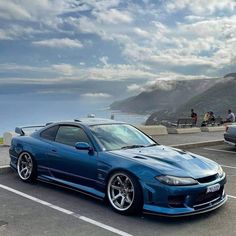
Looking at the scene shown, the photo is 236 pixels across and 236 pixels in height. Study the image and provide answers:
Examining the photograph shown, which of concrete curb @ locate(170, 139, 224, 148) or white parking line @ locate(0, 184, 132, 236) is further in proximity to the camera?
concrete curb @ locate(170, 139, 224, 148)

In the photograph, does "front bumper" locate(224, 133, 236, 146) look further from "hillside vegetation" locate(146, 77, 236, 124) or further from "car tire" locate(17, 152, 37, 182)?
"hillside vegetation" locate(146, 77, 236, 124)

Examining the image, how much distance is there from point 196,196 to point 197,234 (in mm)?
602

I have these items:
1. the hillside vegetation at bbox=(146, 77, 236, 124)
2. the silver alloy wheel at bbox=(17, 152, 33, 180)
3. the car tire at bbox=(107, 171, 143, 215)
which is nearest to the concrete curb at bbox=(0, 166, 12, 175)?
the silver alloy wheel at bbox=(17, 152, 33, 180)

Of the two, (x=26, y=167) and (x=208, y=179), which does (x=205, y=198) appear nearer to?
(x=208, y=179)

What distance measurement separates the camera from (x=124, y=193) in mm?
5863

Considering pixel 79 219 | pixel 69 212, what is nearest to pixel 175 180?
pixel 79 219

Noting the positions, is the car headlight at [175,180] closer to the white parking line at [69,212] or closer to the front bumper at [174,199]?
the front bumper at [174,199]

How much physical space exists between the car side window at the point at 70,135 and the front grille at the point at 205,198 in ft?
6.97

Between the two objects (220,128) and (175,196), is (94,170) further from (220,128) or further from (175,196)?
(220,128)

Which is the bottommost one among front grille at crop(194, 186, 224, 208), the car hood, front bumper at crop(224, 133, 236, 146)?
front grille at crop(194, 186, 224, 208)

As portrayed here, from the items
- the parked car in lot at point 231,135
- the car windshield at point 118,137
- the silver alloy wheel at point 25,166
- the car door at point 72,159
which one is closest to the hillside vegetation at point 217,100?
the parked car in lot at point 231,135

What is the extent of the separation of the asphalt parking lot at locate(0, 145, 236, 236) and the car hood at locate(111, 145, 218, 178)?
2.12 ft

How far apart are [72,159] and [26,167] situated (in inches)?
60.4

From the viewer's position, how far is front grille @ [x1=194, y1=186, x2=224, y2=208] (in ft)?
18.3
